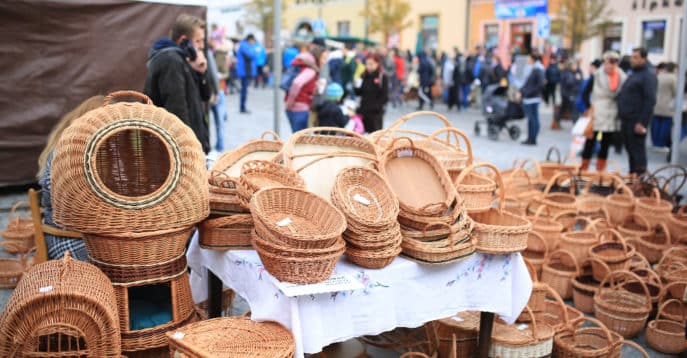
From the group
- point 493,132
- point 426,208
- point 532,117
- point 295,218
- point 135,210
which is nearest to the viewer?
point 135,210

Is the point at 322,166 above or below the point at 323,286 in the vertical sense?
above

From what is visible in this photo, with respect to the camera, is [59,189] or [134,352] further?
[134,352]

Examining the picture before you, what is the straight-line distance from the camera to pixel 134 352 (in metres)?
2.74

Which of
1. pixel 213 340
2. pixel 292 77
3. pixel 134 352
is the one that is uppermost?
pixel 292 77

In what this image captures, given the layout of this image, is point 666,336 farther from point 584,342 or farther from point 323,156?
point 323,156

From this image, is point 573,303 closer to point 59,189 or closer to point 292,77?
point 59,189

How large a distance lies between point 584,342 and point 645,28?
1946cm

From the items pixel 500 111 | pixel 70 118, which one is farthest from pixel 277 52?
pixel 500 111

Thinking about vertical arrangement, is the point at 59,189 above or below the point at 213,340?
above

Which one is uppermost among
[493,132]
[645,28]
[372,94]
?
[645,28]

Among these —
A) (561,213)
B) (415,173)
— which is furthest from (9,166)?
(561,213)

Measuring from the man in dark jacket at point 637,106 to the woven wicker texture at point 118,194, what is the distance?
6.23 m

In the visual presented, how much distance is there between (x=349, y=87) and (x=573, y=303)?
9.91 meters

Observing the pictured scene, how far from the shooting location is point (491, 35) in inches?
985
